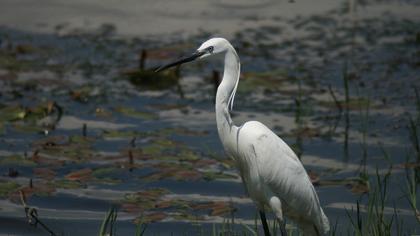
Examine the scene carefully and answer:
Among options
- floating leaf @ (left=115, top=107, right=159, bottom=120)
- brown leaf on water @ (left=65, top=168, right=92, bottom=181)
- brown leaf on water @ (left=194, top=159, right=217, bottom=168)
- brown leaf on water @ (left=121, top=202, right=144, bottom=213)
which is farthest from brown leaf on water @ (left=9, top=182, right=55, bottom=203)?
floating leaf @ (left=115, top=107, right=159, bottom=120)

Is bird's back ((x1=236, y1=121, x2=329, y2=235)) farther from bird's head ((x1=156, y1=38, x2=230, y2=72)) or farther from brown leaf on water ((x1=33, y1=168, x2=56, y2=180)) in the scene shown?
brown leaf on water ((x1=33, y1=168, x2=56, y2=180))

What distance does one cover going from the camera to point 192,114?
864 cm

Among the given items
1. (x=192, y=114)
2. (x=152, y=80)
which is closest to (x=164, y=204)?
(x=192, y=114)

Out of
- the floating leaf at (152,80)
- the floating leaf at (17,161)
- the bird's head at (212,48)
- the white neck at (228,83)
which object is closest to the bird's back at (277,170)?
the white neck at (228,83)

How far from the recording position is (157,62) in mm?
9625

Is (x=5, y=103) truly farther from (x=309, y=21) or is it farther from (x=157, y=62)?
(x=309, y=21)

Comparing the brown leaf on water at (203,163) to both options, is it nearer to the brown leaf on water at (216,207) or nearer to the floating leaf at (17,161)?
the brown leaf on water at (216,207)

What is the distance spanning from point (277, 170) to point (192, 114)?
323cm

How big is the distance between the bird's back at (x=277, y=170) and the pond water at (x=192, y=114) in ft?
1.00

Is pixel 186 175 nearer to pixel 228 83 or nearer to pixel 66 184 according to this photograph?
pixel 66 184

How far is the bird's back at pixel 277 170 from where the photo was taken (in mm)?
5453

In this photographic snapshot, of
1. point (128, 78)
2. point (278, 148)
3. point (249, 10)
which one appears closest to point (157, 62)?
point (128, 78)

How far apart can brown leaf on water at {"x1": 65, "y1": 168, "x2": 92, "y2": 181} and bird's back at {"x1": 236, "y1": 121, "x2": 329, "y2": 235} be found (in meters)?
1.94

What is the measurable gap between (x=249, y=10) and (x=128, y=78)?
178 centimetres
